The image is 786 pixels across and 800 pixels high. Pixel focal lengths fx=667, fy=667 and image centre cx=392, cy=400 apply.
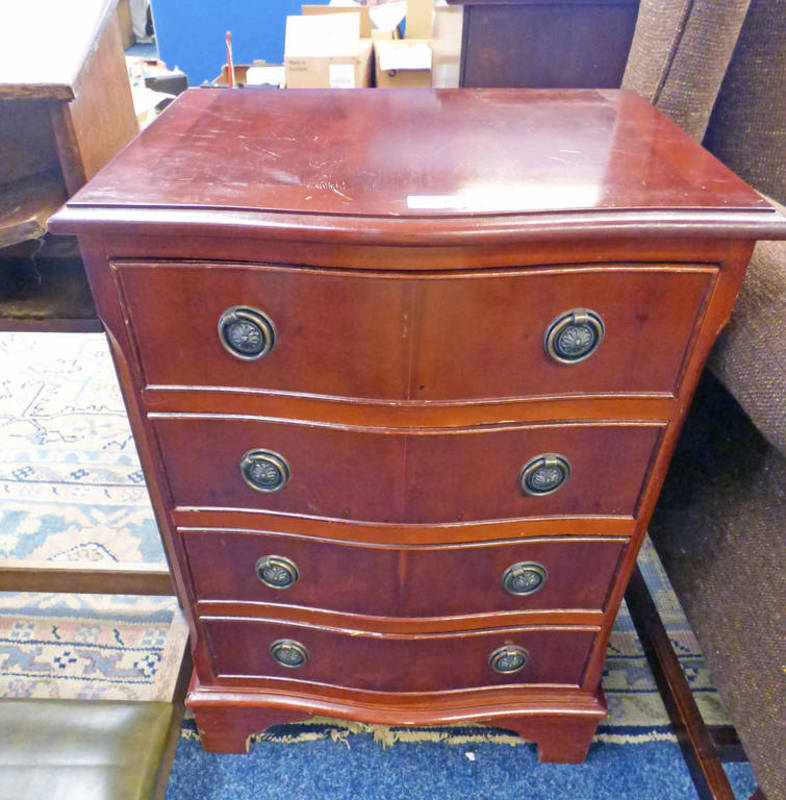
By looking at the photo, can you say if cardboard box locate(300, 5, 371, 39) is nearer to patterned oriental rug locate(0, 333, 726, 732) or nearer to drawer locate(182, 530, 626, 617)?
patterned oriental rug locate(0, 333, 726, 732)

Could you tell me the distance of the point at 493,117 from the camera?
906mm

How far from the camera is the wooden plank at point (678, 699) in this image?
3.67 ft

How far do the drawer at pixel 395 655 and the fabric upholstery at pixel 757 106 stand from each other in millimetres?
781

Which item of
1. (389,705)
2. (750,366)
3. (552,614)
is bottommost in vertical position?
(389,705)

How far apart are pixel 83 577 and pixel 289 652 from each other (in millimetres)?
530

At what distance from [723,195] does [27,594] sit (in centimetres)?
157

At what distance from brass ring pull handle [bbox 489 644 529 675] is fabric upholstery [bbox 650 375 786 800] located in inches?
11.2

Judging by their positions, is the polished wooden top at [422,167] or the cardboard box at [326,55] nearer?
the polished wooden top at [422,167]

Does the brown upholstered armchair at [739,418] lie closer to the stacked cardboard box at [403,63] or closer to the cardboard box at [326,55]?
the stacked cardboard box at [403,63]

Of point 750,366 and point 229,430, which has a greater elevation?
point 750,366

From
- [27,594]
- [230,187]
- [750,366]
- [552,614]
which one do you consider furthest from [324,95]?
[27,594]

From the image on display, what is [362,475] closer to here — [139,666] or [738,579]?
[738,579]

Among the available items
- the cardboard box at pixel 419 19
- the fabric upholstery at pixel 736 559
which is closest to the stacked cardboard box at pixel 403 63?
the cardboard box at pixel 419 19

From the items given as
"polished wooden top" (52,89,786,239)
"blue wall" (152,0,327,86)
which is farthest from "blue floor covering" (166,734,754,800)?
"blue wall" (152,0,327,86)
